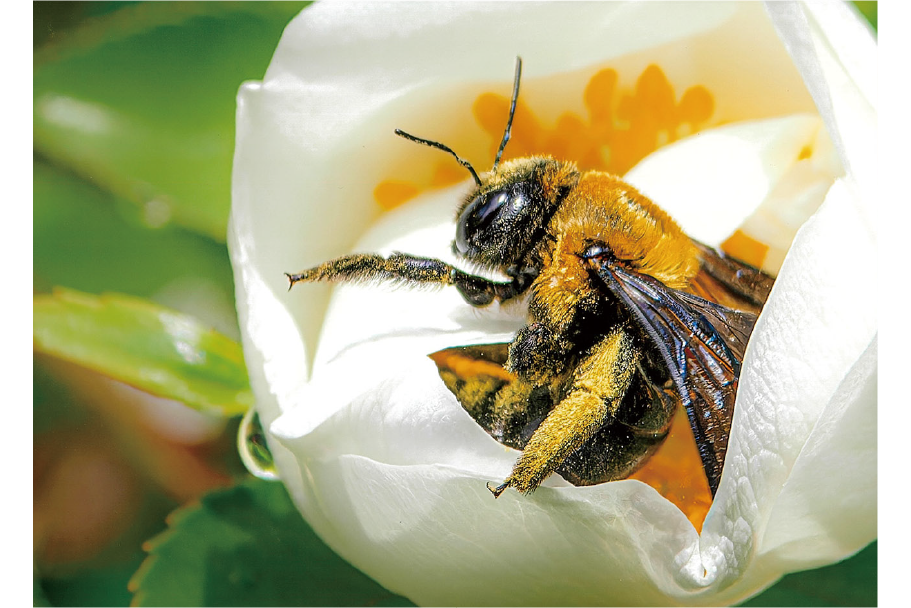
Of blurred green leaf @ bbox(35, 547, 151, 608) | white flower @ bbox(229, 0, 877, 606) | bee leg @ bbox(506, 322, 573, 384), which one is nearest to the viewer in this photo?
white flower @ bbox(229, 0, 877, 606)

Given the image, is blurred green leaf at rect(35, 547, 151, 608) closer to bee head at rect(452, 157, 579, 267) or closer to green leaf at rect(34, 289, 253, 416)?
green leaf at rect(34, 289, 253, 416)

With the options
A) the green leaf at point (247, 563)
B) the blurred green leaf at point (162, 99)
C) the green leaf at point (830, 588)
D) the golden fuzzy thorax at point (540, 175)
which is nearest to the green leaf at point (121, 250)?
the blurred green leaf at point (162, 99)

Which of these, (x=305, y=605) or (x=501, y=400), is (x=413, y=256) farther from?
(x=305, y=605)

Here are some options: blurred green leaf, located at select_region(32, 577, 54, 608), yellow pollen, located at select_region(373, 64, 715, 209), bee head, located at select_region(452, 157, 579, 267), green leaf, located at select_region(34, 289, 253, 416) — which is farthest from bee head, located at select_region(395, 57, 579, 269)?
blurred green leaf, located at select_region(32, 577, 54, 608)

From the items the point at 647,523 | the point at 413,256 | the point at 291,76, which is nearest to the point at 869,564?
the point at 647,523

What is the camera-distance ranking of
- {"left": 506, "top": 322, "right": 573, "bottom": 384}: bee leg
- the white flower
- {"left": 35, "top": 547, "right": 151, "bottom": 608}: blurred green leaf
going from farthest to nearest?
{"left": 35, "top": 547, "right": 151, "bottom": 608}: blurred green leaf, {"left": 506, "top": 322, "right": 573, "bottom": 384}: bee leg, the white flower

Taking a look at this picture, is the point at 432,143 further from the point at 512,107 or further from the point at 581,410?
the point at 581,410
